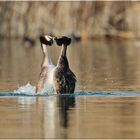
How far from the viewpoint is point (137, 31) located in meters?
44.3

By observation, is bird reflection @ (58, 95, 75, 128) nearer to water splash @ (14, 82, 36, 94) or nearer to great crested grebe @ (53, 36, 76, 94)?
great crested grebe @ (53, 36, 76, 94)

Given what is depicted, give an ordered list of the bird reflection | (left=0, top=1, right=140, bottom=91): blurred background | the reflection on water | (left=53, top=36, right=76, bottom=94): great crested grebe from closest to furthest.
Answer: the reflection on water < the bird reflection < (left=53, top=36, right=76, bottom=94): great crested grebe < (left=0, top=1, right=140, bottom=91): blurred background

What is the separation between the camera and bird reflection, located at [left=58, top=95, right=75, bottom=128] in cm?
1267

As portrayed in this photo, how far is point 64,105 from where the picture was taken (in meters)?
14.6

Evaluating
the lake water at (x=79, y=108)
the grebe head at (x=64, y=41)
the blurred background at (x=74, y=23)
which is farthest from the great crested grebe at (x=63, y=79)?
the blurred background at (x=74, y=23)

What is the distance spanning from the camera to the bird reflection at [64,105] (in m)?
12.7

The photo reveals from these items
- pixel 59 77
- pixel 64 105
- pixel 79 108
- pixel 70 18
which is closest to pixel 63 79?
pixel 59 77

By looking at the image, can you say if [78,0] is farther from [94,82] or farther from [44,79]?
[44,79]

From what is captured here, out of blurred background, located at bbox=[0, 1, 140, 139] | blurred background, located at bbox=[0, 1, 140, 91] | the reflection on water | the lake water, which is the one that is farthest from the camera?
blurred background, located at bbox=[0, 1, 140, 91]

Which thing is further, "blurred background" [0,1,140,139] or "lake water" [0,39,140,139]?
"blurred background" [0,1,140,139]

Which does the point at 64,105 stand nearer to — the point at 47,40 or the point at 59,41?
the point at 59,41

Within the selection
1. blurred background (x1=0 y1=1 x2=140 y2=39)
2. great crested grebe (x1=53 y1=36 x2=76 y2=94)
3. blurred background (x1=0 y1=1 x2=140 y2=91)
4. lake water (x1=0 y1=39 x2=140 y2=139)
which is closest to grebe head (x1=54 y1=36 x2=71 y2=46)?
great crested grebe (x1=53 y1=36 x2=76 y2=94)

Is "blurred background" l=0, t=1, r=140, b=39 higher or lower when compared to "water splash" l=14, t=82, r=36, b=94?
higher

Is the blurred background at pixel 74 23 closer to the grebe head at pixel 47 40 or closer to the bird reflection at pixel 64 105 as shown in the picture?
the grebe head at pixel 47 40
